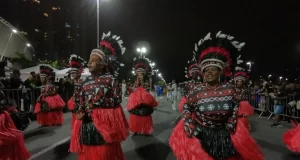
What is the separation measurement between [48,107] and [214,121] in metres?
7.30

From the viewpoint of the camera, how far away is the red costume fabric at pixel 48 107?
30.2 feet

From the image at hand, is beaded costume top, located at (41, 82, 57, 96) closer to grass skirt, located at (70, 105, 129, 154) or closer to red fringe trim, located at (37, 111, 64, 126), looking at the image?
red fringe trim, located at (37, 111, 64, 126)

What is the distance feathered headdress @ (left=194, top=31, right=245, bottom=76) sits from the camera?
366 centimetres

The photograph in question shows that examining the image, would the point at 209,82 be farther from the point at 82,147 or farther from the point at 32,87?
the point at 32,87

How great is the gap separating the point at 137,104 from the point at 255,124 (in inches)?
219

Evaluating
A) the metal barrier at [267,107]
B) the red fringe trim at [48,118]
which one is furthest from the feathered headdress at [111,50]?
the metal barrier at [267,107]

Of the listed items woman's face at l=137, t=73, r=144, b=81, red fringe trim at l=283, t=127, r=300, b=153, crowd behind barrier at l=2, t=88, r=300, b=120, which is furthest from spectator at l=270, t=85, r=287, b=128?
woman's face at l=137, t=73, r=144, b=81

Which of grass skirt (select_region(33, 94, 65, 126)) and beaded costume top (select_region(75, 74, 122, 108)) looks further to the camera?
grass skirt (select_region(33, 94, 65, 126))

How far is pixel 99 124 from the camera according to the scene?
3980 mm

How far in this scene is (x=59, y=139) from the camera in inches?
298

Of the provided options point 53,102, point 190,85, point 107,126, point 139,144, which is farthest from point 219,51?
point 53,102

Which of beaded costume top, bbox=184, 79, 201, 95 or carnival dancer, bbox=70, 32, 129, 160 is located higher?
beaded costume top, bbox=184, 79, 201, 95

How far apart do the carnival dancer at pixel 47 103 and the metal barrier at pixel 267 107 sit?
30.6ft

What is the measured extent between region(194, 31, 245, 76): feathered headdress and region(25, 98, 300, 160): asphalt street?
9.50 feet
